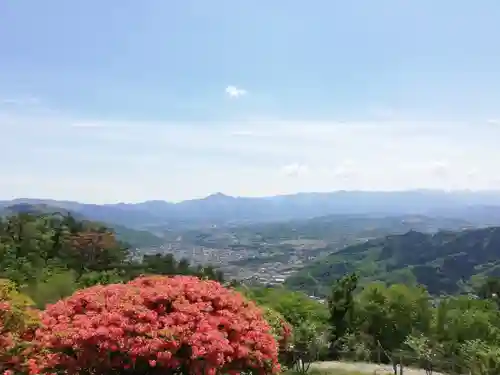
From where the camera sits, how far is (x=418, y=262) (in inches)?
5074

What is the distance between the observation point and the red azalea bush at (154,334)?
6.55 meters

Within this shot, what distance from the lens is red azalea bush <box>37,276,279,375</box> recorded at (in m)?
6.55

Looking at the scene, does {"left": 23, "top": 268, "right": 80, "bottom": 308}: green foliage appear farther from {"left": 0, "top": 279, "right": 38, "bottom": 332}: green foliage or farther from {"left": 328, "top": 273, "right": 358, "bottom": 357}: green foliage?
{"left": 0, "top": 279, "right": 38, "bottom": 332}: green foliage

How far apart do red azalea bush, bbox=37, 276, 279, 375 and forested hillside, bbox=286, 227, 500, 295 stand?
93.8 m

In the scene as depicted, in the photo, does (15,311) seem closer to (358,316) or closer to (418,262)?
(358,316)

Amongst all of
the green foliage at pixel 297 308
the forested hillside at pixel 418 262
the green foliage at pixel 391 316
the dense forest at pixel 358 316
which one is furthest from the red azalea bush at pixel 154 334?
the forested hillside at pixel 418 262

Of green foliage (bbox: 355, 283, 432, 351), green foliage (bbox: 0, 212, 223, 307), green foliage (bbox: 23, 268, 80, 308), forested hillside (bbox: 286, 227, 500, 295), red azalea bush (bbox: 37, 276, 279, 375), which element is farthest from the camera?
forested hillside (bbox: 286, 227, 500, 295)

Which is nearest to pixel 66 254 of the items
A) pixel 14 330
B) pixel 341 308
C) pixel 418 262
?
pixel 341 308

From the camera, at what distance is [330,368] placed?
2194cm

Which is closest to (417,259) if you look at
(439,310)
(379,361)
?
(439,310)

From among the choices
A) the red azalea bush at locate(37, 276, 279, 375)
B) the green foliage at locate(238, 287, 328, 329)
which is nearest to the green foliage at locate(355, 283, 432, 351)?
the green foliage at locate(238, 287, 328, 329)

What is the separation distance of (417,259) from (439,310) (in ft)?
347

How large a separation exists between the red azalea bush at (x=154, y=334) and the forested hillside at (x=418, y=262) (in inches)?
3691

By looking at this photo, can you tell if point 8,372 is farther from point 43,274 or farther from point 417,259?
point 417,259
